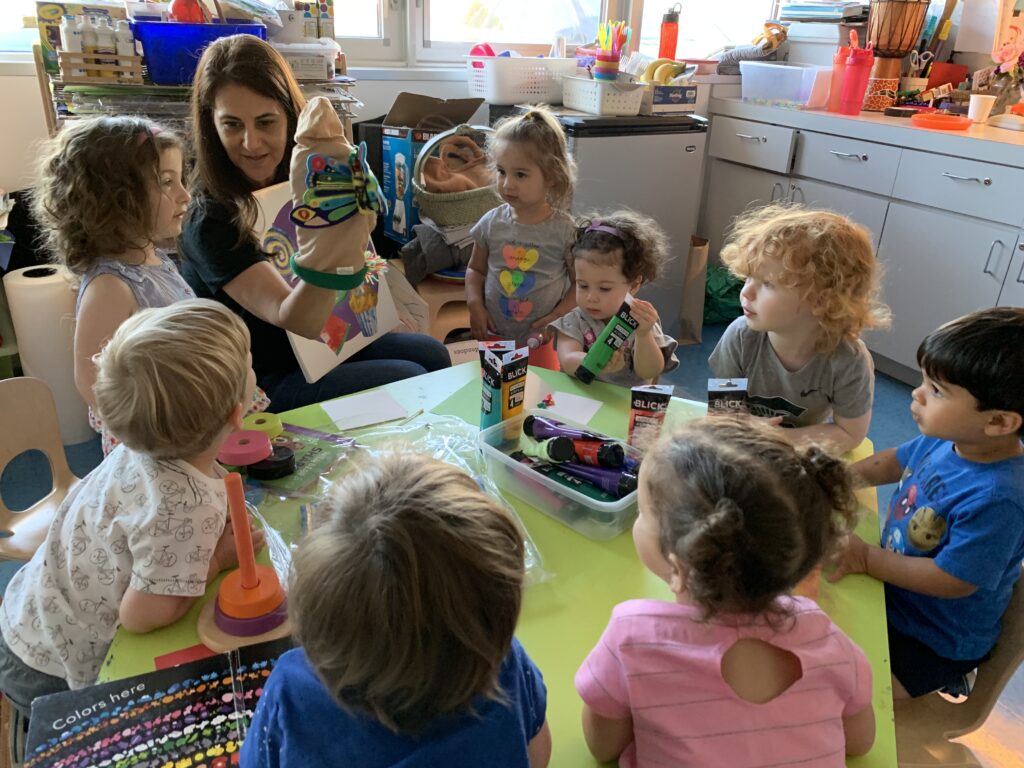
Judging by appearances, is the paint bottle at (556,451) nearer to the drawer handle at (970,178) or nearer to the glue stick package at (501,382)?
the glue stick package at (501,382)

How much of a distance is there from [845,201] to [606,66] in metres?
1.14

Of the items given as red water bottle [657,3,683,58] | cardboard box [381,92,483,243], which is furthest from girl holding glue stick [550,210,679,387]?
red water bottle [657,3,683,58]

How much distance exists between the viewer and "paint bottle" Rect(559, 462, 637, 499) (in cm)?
107

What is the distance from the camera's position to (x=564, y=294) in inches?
83.3

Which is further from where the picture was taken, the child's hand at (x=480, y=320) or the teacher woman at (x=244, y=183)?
the child's hand at (x=480, y=320)

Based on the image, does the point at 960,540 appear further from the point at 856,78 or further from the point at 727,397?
the point at 856,78

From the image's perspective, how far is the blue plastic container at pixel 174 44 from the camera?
2062mm

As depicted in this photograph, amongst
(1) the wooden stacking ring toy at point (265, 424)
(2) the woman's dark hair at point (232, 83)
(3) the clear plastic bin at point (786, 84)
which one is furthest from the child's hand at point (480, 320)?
(3) the clear plastic bin at point (786, 84)

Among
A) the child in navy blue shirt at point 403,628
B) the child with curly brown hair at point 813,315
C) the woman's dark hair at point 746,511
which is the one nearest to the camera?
the child in navy blue shirt at point 403,628

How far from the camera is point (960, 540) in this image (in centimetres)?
104

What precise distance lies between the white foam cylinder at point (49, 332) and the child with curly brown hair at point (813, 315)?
1.96 meters

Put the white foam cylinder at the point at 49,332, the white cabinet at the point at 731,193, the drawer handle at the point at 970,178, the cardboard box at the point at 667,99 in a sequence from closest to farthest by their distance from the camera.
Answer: the white foam cylinder at the point at 49,332, the drawer handle at the point at 970,178, the cardboard box at the point at 667,99, the white cabinet at the point at 731,193

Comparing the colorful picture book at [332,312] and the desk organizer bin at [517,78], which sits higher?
the desk organizer bin at [517,78]

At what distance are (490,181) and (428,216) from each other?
0.26 m
